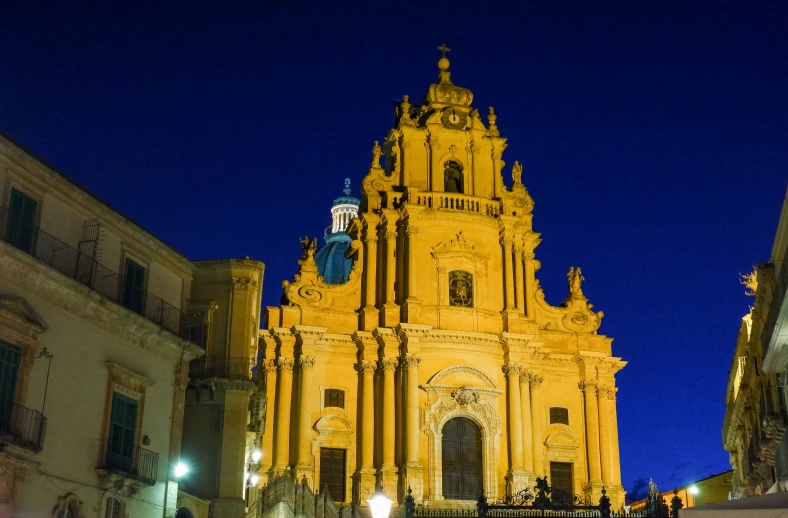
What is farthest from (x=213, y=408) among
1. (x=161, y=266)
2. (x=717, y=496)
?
(x=717, y=496)

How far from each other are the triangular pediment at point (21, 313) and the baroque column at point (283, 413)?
18.2 meters

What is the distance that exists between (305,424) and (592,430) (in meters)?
11.8

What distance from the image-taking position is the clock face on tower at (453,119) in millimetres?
46875

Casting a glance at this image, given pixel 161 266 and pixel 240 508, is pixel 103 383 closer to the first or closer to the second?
pixel 161 266

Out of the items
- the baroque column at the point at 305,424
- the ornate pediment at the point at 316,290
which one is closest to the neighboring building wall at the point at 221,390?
the baroque column at the point at 305,424

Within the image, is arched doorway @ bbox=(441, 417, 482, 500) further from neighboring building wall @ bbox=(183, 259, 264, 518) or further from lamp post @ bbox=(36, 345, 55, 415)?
lamp post @ bbox=(36, 345, 55, 415)

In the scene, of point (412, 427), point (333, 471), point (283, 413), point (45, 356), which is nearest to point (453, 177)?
point (412, 427)

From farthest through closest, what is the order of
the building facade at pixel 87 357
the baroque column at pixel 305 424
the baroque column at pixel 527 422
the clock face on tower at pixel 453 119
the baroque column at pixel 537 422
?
the clock face on tower at pixel 453 119 → the baroque column at pixel 537 422 → the baroque column at pixel 527 422 → the baroque column at pixel 305 424 → the building facade at pixel 87 357

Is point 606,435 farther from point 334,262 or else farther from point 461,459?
point 334,262

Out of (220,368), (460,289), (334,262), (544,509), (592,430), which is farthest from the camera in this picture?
(334,262)

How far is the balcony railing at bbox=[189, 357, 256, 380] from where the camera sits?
33406 mm

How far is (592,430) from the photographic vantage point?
43125 millimetres

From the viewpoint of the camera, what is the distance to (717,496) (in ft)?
218

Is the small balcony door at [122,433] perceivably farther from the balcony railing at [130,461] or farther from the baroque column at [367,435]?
the baroque column at [367,435]
